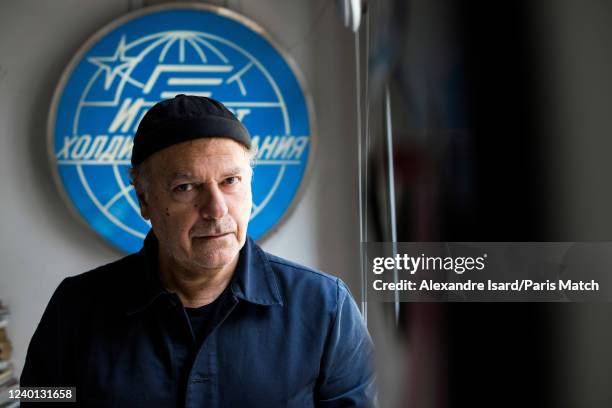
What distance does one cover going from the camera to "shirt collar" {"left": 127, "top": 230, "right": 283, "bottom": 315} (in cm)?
68

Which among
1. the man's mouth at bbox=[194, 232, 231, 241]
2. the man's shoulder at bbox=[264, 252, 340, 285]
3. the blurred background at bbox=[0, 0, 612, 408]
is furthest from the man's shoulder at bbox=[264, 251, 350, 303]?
the blurred background at bbox=[0, 0, 612, 408]

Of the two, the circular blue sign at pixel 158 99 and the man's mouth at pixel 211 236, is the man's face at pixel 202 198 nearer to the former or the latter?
the man's mouth at pixel 211 236

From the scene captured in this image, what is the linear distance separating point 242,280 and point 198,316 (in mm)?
71

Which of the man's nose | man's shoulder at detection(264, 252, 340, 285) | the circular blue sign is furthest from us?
the circular blue sign

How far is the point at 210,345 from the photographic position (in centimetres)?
65

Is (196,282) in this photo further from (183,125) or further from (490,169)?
(490,169)

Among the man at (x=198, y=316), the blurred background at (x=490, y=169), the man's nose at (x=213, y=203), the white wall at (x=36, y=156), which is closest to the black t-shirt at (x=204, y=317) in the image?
the man at (x=198, y=316)

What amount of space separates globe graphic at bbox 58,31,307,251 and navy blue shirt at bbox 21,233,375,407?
1.55 feet

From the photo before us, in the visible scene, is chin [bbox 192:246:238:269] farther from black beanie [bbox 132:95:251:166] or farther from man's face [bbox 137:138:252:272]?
black beanie [bbox 132:95:251:166]

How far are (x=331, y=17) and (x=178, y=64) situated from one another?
36 centimetres

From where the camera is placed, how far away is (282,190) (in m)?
1.21

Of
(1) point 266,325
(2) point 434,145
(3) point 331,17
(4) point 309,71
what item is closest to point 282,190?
(4) point 309,71

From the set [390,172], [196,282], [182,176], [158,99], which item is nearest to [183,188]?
[182,176]

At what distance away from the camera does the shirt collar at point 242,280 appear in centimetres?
68
